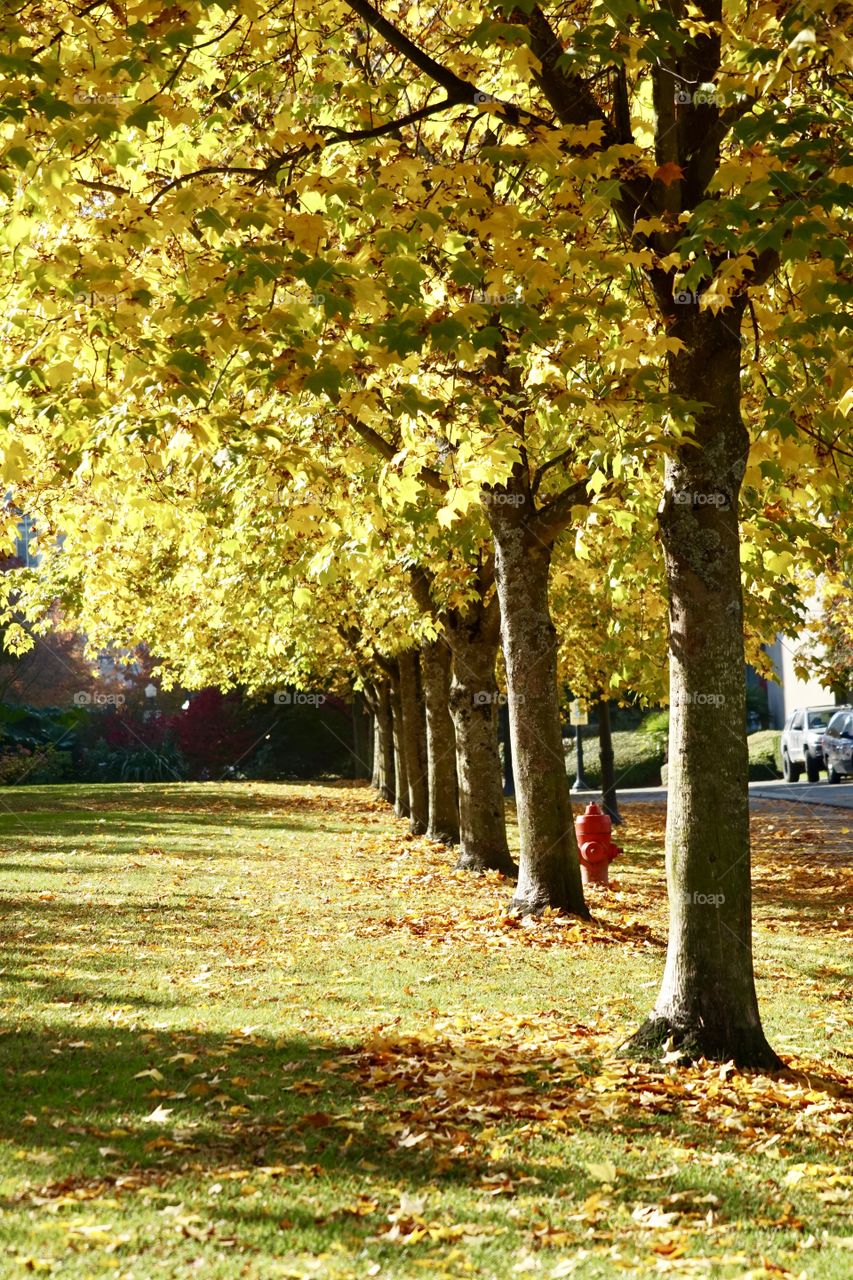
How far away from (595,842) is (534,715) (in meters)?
3.48

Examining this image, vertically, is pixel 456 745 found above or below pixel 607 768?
above

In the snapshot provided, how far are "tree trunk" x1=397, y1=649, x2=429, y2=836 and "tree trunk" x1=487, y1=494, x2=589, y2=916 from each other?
11872mm

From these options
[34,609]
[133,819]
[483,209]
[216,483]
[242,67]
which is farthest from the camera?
[133,819]

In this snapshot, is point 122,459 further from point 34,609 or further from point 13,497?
point 34,609

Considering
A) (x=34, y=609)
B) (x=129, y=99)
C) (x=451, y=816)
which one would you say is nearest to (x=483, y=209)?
(x=129, y=99)

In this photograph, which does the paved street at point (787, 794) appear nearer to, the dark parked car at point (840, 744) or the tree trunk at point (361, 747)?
the dark parked car at point (840, 744)

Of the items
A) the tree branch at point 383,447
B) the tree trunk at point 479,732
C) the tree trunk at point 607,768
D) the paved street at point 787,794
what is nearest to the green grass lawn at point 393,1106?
the tree trunk at point 479,732

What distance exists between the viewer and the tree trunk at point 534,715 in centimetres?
1319

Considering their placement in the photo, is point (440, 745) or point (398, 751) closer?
point (440, 745)

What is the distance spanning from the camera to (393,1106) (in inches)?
259

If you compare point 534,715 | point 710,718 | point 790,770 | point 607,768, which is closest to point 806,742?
point 790,770

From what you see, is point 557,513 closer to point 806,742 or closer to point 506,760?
point 806,742

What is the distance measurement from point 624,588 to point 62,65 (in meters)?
7.12

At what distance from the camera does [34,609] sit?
63.6 ft
